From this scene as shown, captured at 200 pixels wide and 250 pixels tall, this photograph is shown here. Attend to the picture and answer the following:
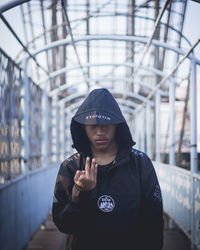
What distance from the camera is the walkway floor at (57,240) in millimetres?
5559

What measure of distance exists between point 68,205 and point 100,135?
1.63 feet

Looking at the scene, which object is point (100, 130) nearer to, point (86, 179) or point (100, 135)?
point (100, 135)

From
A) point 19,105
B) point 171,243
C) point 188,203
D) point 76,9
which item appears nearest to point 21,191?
point 19,105

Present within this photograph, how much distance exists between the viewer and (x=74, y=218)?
190 centimetres

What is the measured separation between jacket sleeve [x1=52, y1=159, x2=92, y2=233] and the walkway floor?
11.6 feet

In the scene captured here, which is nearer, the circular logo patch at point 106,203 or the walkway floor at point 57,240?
the circular logo patch at point 106,203

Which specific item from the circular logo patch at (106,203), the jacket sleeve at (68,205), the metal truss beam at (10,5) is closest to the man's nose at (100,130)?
the jacket sleeve at (68,205)

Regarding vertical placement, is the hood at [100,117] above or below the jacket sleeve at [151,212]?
above

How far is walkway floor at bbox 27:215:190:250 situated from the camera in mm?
5559

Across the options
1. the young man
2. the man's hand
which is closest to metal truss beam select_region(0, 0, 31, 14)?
the young man

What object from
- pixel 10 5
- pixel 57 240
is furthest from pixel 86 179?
pixel 57 240

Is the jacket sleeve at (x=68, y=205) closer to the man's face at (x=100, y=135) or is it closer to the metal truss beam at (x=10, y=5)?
the man's face at (x=100, y=135)

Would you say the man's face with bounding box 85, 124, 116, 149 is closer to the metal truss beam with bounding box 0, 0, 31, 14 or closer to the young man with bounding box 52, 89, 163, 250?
the young man with bounding box 52, 89, 163, 250

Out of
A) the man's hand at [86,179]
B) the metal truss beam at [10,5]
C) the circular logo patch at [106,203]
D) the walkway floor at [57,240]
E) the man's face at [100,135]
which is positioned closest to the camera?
the man's hand at [86,179]
